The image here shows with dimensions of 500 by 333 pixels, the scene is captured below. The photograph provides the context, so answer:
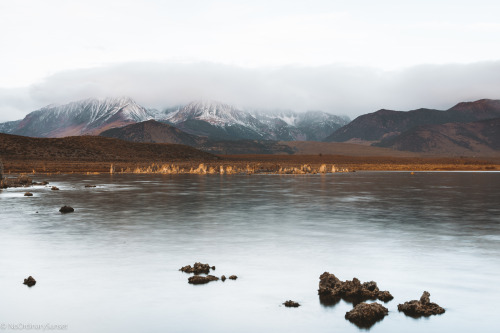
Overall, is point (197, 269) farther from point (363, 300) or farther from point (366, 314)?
point (366, 314)

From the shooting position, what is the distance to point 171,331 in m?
8.22

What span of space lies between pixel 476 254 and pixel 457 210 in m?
11.5

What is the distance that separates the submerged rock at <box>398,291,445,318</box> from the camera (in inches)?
357

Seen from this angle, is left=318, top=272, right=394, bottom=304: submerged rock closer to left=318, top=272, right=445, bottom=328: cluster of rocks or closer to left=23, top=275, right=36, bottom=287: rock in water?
left=318, top=272, right=445, bottom=328: cluster of rocks

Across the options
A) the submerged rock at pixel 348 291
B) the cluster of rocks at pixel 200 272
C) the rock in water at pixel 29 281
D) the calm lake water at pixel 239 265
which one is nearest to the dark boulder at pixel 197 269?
the cluster of rocks at pixel 200 272

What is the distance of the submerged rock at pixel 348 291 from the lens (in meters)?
9.91

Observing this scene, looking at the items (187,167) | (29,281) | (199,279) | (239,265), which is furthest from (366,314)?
(187,167)

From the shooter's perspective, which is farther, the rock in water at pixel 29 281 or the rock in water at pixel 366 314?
the rock in water at pixel 29 281

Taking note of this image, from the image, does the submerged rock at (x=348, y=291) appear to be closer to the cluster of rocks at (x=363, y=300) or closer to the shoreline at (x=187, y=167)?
the cluster of rocks at (x=363, y=300)

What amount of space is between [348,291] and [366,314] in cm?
132

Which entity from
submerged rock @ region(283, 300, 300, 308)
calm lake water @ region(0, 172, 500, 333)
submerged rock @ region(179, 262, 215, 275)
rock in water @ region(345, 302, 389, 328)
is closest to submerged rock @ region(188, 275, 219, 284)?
calm lake water @ region(0, 172, 500, 333)

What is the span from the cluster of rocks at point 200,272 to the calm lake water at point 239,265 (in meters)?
0.19

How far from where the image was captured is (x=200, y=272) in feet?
38.5

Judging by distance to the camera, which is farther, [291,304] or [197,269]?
[197,269]
